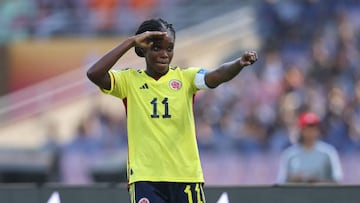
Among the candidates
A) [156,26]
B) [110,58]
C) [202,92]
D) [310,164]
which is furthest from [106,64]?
[202,92]

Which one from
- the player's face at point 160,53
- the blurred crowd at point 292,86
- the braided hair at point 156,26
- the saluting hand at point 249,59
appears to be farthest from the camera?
the blurred crowd at point 292,86

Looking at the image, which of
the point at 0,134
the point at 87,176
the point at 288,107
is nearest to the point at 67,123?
the point at 0,134

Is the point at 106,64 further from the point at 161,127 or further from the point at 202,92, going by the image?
the point at 202,92

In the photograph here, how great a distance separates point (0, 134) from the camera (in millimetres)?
19766

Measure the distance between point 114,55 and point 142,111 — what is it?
16.8 inches

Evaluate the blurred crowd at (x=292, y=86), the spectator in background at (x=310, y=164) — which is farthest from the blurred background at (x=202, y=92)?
the spectator in background at (x=310, y=164)

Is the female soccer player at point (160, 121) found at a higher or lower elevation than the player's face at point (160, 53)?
lower

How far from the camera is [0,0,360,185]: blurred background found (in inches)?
615

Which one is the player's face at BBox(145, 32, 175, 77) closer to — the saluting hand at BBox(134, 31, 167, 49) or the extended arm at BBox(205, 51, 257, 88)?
the saluting hand at BBox(134, 31, 167, 49)

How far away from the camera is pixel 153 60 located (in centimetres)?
709

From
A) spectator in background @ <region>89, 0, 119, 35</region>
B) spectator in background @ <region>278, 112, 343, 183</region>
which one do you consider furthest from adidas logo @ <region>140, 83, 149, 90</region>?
spectator in background @ <region>89, 0, 119, 35</region>

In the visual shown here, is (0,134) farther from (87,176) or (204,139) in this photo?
(204,139)

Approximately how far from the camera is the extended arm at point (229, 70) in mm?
6680

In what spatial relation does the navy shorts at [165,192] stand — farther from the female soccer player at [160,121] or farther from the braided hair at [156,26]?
the braided hair at [156,26]
